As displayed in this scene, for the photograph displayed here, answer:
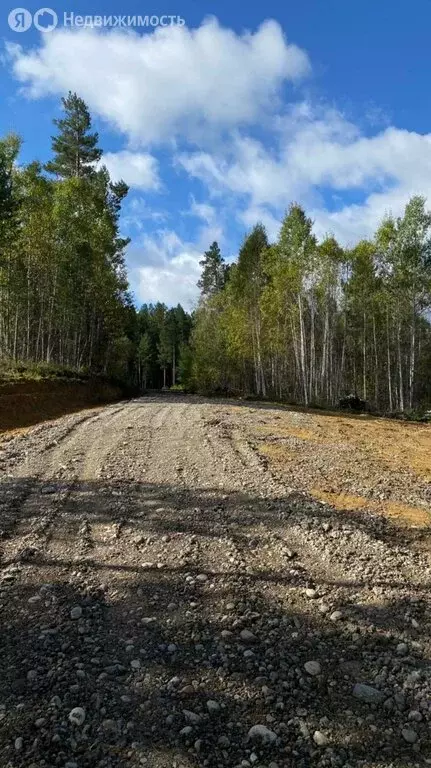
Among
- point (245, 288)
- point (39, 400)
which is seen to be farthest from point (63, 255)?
point (245, 288)

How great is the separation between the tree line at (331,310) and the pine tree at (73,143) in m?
11.6

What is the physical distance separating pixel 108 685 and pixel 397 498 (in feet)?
14.7

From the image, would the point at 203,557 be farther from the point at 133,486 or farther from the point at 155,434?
the point at 155,434

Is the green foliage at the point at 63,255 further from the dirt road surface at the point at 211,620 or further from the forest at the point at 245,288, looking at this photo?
the dirt road surface at the point at 211,620

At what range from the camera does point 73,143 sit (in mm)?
29766

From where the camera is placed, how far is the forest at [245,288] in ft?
71.2

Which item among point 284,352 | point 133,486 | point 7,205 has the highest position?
point 7,205

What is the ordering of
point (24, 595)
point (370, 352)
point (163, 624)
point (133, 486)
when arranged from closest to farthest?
1. point (163, 624)
2. point (24, 595)
3. point (133, 486)
4. point (370, 352)

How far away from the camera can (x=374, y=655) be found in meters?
2.82

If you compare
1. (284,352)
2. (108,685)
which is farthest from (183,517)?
(284,352)

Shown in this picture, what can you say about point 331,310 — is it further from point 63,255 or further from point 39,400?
point 39,400

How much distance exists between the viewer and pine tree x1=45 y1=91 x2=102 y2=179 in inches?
1161

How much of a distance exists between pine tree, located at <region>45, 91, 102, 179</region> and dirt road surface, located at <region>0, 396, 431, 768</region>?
28.5 meters

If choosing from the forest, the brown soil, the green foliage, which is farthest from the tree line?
the brown soil
